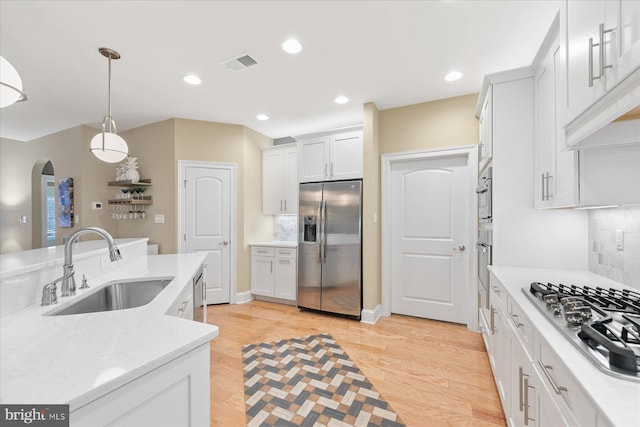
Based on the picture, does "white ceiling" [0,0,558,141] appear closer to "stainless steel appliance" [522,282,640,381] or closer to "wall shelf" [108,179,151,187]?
"wall shelf" [108,179,151,187]

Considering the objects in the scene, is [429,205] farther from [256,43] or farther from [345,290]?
[256,43]

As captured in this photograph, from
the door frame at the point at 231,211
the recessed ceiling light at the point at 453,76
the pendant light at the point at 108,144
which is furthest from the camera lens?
the door frame at the point at 231,211

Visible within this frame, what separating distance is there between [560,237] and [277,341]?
2.56 meters

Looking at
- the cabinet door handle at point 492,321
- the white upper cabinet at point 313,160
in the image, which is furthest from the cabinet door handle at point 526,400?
the white upper cabinet at point 313,160

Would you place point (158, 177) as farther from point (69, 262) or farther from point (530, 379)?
point (530, 379)

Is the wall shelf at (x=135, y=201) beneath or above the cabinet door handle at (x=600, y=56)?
beneath

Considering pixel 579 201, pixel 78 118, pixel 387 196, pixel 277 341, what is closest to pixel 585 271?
pixel 579 201

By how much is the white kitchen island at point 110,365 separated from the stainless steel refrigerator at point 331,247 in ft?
7.97

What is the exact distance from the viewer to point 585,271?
6.38 ft

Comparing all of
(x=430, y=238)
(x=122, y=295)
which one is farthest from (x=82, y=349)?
(x=430, y=238)

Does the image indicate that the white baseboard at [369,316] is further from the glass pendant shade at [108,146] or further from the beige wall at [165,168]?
the glass pendant shade at [108,146]

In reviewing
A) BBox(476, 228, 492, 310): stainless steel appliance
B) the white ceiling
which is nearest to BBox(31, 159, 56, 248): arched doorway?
the white ceiling

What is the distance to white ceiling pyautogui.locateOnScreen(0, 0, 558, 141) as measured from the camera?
185cm

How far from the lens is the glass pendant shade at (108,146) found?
229cm
